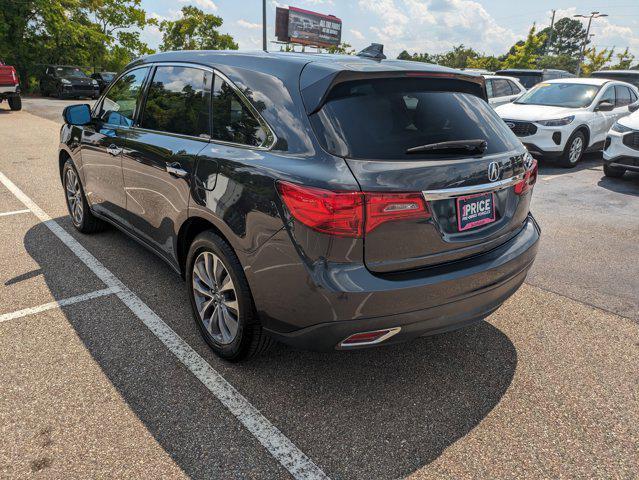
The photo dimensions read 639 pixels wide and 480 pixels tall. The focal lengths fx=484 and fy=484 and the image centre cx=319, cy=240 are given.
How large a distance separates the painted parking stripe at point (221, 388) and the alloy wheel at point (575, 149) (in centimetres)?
877

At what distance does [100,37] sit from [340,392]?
1427 inches

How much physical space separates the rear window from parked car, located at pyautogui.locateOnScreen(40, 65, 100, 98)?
1031 inches

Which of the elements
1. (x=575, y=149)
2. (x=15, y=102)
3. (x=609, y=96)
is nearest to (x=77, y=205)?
(x=575, y=149)

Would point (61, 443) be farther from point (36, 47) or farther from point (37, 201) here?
point (36, 47)

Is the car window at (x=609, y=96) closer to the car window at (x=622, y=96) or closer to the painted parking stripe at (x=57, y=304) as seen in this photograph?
the car window at (x=622, y=96)

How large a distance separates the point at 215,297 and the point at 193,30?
45.2 m

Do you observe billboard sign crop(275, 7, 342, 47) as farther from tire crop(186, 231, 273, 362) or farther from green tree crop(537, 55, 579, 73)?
tire crop(186, 231, 273, 362)

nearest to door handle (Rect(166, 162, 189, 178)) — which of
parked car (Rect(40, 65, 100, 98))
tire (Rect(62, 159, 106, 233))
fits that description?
tire (Rect(62, 159, 106, 233))

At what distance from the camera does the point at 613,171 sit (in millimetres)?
8516

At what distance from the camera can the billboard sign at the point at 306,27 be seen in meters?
46.4

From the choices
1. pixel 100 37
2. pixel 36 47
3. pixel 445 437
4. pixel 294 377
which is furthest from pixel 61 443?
pixel 100 37

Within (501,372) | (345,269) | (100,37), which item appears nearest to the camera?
(345,269)

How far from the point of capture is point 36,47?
96.8 ft

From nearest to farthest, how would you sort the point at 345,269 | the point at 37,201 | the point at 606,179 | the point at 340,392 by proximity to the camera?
the point at 345,269
the point at 340,392
the point at 37,201
the point at 606,179
